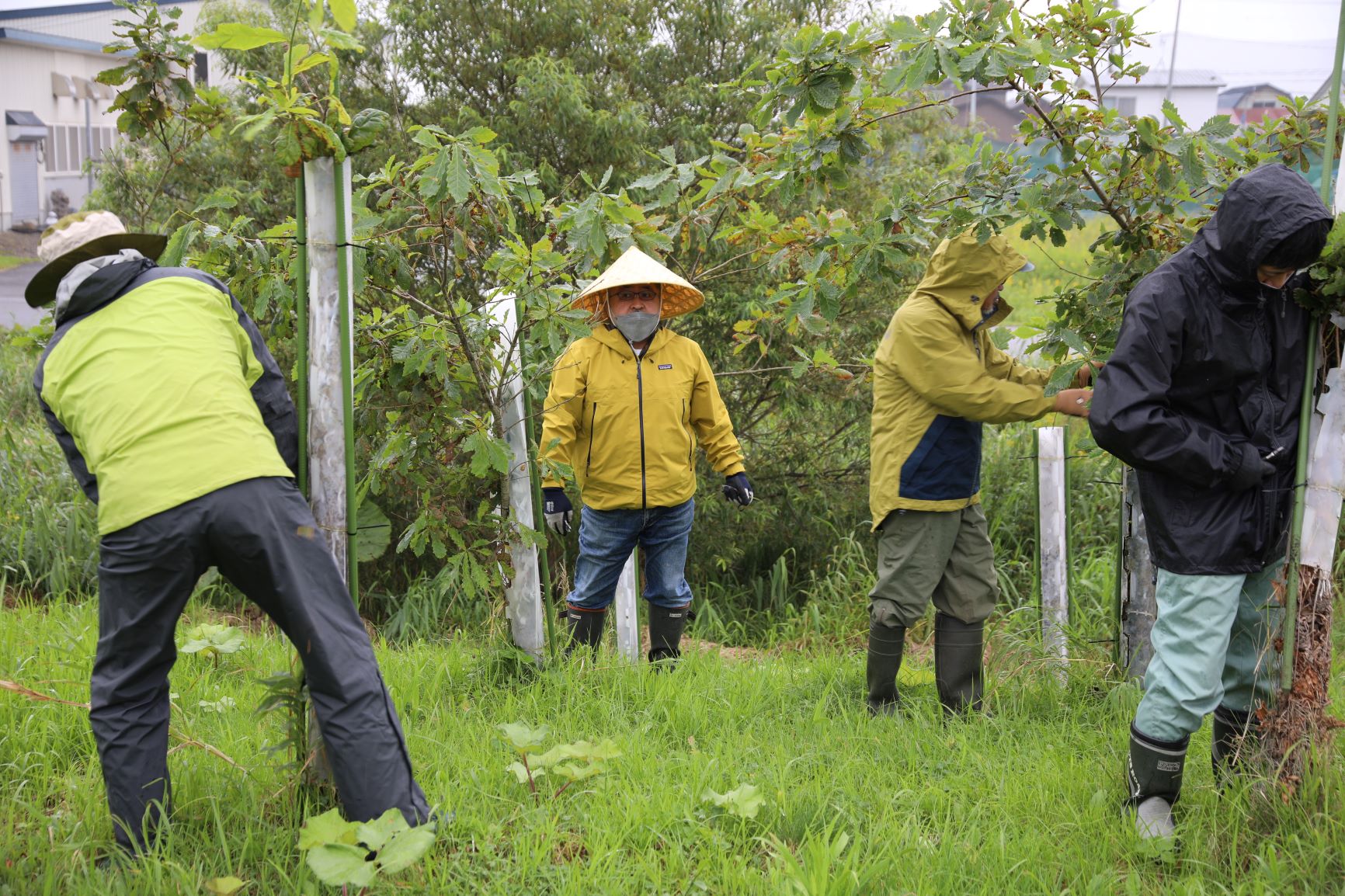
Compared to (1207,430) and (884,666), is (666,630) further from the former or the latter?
(1207,430)

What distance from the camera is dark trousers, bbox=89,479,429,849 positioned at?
2645mm

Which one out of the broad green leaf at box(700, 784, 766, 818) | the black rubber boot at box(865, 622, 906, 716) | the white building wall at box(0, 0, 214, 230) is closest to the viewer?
the broad green leaf at box(700, 784, 766, 818)

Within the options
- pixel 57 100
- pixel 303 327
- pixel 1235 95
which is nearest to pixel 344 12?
pixel 303 327

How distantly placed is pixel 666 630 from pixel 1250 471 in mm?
2514

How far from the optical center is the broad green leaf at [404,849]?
2.57m

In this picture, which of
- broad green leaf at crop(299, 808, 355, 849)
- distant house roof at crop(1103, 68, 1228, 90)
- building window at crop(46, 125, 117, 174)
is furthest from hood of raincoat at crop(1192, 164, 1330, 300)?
distant house roof at crop(1103, 68, 1228, 90)

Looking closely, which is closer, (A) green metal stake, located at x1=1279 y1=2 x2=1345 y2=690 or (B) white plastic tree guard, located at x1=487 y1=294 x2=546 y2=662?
(A) green metal stake, located at x1=1279 y1=2 x2=1345 y2=690

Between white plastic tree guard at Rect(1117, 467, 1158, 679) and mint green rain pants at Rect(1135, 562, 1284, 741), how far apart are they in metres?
1.12

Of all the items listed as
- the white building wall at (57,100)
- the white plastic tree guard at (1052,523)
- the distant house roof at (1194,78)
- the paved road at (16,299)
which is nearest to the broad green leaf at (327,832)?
the white plastic tree guard at (1052,523)

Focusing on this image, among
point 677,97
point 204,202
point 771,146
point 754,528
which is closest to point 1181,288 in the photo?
point 771,146

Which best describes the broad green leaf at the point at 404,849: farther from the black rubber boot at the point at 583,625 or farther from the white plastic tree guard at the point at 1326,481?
the white plastic tree guard at the point at 1326,481

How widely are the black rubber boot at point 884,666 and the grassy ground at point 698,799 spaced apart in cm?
10

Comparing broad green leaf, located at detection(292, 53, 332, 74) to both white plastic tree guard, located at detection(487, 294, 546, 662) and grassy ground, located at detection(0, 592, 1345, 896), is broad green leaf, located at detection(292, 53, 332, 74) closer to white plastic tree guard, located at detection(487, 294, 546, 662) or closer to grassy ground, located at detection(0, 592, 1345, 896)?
white plastic tree guard, located at detection(487, 294, 546, 662)

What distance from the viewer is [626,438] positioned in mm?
4477
